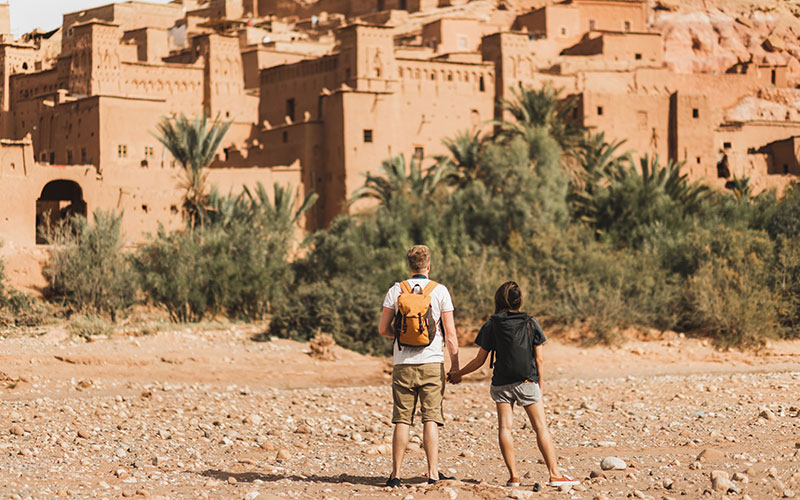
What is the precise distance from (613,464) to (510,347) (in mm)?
1756

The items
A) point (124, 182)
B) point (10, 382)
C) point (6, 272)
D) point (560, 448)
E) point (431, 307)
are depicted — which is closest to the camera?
point (431, 307)

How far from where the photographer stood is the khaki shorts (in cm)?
792

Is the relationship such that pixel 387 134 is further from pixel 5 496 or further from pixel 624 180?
pixel 5 496

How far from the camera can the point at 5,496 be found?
7996 millimetres

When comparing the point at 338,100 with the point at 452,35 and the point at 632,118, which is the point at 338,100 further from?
the point at 452,35

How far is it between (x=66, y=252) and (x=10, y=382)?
817 centimetres

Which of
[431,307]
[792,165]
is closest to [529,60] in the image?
[792,165]

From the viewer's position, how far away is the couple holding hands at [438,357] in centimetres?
789

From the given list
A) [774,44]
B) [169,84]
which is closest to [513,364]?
[169,84]

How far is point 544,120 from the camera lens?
3278 cm

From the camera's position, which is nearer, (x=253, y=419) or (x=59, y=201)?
(x=253, y=419)

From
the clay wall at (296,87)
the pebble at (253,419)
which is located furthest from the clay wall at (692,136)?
the pebble at (253,419)

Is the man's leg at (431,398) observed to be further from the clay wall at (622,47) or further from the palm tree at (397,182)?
the clay wall at (622,47)

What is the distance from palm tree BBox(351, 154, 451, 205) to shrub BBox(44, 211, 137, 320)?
7.13 metres
